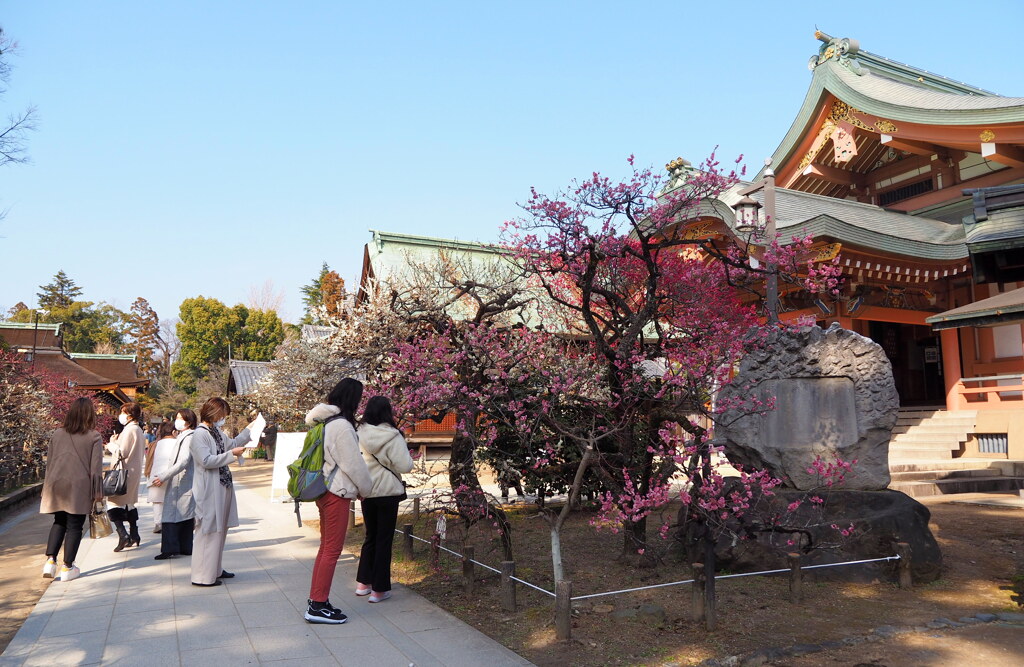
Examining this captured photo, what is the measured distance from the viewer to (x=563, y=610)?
474 cm

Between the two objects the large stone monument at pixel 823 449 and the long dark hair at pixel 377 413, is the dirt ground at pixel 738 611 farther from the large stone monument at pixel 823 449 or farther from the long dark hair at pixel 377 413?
the long dark hair at pixel 377 413

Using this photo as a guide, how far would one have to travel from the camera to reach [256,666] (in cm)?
430

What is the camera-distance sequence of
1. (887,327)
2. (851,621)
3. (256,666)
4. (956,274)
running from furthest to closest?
1. (887,327)
2. (956,274)
3. (851,621)
4. (256,666)

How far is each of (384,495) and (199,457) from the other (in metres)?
1.98

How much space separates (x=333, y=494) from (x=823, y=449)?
496 centimetres

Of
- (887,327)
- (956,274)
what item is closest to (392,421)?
(956,274)

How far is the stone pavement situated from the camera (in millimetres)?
4469

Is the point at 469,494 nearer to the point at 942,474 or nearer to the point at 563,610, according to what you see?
the point at 563,610

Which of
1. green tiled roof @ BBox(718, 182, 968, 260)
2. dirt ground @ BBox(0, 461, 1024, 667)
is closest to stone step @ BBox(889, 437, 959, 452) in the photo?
green tiled roof @ BBox(718, 182, 968, 260)

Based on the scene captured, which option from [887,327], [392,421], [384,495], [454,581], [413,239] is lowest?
[454,581]

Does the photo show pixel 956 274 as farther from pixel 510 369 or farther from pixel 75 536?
pixel 75 536

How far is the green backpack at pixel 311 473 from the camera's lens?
5234mm

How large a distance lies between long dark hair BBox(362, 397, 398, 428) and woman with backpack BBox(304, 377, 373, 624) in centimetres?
38

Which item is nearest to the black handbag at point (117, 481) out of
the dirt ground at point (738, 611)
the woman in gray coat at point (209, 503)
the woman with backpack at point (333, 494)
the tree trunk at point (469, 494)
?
the woman in gray coat at point (209, 503)
